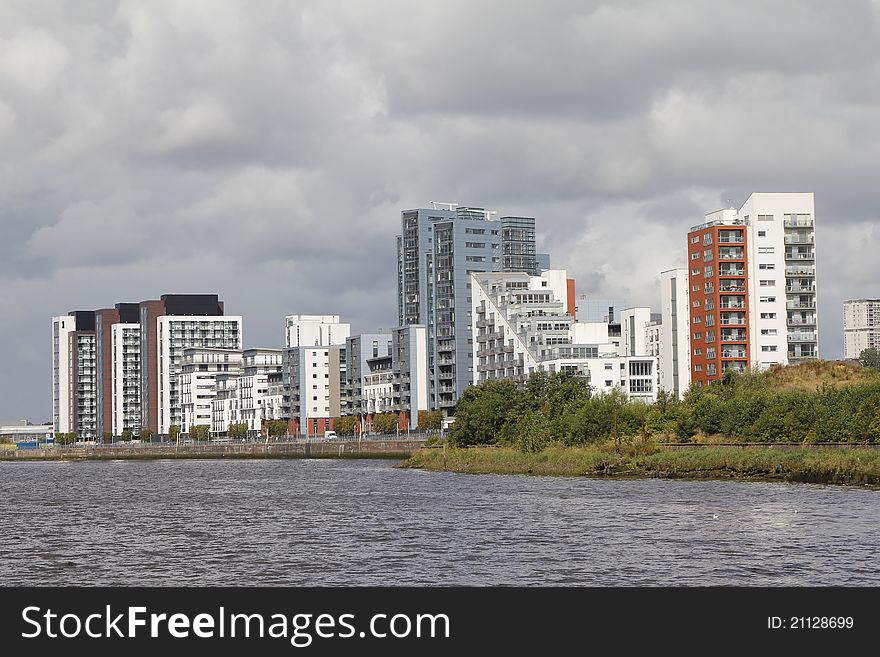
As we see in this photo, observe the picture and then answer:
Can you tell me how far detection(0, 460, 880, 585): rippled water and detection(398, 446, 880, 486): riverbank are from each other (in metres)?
4.61

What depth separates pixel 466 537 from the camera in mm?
64938

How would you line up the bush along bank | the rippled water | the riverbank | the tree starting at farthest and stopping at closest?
1. the tree
2. the bush along bank
3. the riverbank
4. the rippled water

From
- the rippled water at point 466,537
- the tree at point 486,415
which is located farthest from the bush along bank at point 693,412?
the rippled water at point 466,537

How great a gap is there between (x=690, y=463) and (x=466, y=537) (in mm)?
58227

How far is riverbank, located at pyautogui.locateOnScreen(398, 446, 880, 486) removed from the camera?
332ft

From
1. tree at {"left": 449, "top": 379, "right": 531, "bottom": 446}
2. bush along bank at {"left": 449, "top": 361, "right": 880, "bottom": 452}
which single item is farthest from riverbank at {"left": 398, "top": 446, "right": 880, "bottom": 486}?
tree at {"left": 449, "top": 379, "right": 531, "bottom": 446}

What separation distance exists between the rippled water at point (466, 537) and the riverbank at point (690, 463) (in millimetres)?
4611

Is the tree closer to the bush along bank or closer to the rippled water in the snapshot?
the bush along bank

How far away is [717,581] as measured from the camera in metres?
46.6

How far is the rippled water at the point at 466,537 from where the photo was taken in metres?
50.3

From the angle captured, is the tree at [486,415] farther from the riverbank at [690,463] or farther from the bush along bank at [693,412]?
the riverbank at [690,463]
